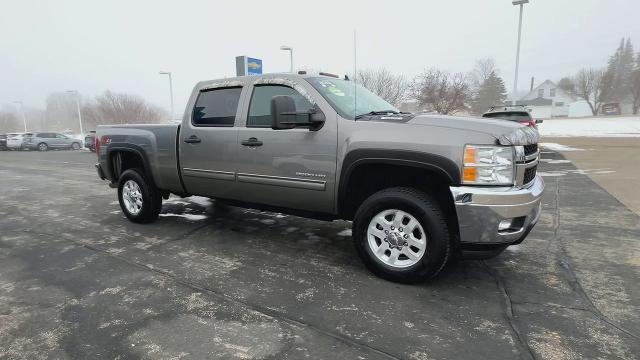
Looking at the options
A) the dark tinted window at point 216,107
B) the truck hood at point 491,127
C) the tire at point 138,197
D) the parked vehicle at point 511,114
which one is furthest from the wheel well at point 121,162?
the parked vehicle at point 511,114

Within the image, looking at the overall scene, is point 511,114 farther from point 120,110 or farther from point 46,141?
point 120,110

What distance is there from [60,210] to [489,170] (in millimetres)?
6774

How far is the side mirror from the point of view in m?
3.71

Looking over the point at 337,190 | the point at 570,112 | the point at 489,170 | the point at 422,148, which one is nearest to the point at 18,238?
the point at 337,190

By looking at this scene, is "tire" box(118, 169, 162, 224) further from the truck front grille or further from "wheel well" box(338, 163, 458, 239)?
the truck front grille

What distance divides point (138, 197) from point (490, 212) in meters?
4.67

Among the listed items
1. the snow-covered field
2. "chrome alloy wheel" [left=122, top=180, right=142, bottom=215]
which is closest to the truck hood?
"chrome alloy wheel" [left=122, top=180, right=142, bottom=215]

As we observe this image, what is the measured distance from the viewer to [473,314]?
120 inches

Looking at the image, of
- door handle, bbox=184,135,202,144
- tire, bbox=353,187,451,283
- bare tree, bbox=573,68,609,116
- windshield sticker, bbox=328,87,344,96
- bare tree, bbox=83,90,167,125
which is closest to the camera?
tire, bbox=353,187,451,283

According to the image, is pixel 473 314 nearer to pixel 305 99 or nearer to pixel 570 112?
pixel 305 99

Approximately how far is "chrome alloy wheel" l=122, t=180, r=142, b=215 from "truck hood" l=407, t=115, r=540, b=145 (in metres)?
4.07

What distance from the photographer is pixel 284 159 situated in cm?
407

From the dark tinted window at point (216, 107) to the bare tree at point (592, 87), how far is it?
8101cm

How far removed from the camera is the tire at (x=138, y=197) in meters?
5.51
